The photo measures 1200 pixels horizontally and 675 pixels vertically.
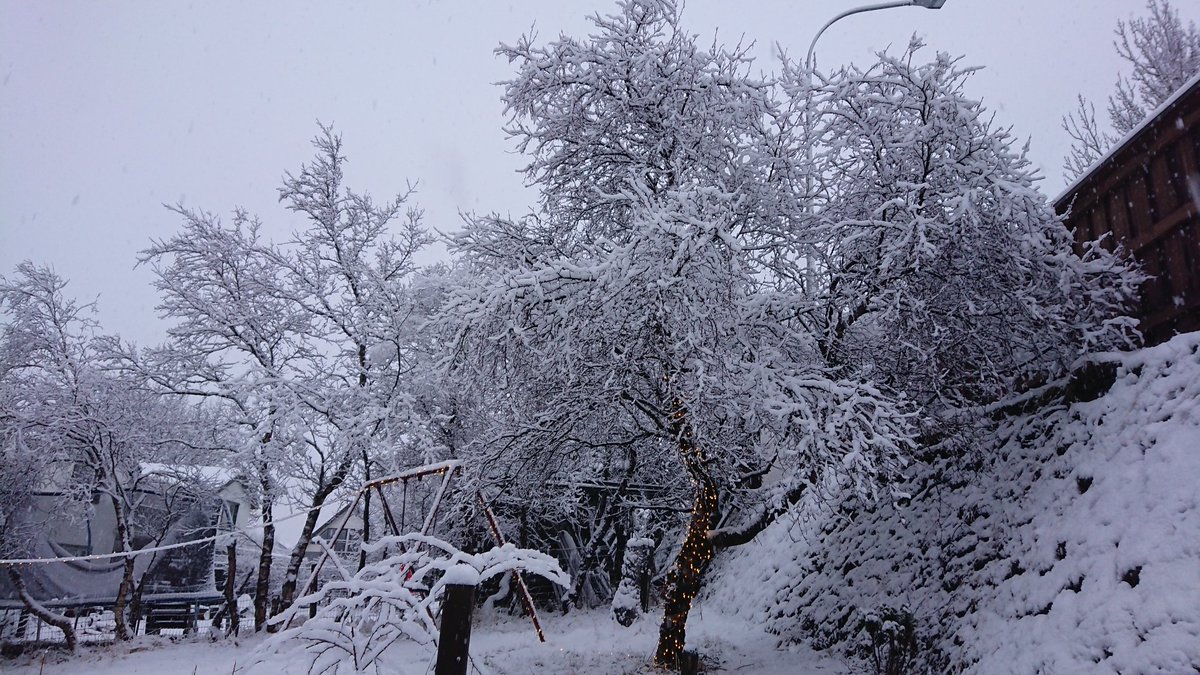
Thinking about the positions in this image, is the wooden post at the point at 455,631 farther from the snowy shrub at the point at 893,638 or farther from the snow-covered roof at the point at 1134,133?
the snow-covered roof at the point at 1134,133

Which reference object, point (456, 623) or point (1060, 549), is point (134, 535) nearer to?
point (456, 623)

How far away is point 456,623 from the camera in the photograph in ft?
7.82

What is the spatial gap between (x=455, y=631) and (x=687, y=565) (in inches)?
261

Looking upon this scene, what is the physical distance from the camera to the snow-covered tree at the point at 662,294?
20.8 ft

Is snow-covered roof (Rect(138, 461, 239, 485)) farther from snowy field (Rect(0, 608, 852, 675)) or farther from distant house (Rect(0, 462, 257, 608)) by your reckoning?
snowy field (Rect(0, 608, 852, 675))

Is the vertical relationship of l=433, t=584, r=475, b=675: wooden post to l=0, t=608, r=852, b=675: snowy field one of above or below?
above

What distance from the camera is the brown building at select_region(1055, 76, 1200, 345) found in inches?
231

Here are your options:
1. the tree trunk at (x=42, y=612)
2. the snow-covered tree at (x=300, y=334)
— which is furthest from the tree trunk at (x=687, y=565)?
the tree trunk at (x=42, y=612)

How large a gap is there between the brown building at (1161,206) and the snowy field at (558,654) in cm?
509

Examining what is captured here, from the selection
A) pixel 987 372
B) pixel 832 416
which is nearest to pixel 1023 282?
pixel 987 372

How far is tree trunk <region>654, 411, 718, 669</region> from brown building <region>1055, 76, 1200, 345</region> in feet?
16.3

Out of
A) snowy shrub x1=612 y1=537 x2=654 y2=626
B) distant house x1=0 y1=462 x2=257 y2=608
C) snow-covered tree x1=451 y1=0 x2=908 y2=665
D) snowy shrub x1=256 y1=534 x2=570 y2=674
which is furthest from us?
distant house x1=0 y1=462 x2=257 y2=608

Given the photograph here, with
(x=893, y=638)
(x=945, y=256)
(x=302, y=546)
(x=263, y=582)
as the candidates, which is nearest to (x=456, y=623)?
(x=893, y=638)

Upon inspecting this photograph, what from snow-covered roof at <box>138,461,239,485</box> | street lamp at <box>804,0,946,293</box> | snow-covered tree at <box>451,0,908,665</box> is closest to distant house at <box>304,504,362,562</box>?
snow-covered tree at <box>451,0,908,665</box>
